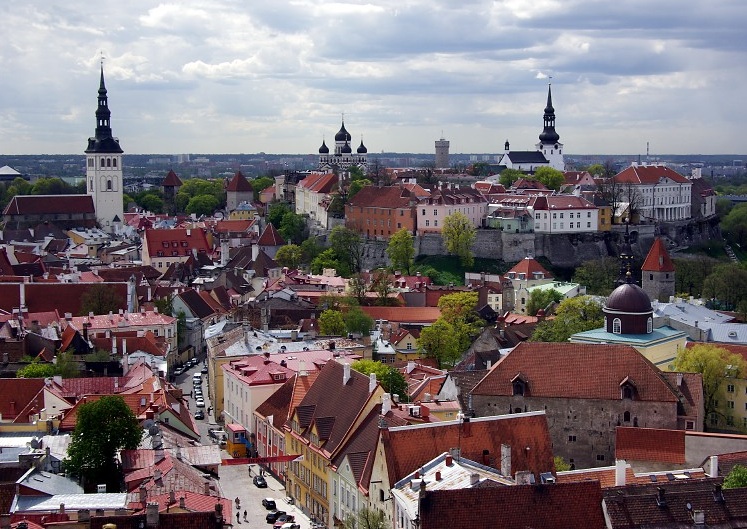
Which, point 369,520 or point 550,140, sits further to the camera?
point 550,140

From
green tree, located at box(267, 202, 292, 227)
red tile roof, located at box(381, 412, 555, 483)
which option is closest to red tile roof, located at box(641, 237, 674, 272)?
red tile roof, located at box(381, 412, 555, 483)

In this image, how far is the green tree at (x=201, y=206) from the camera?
539 ft

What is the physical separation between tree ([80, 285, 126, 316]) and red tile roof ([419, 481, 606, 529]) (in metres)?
50.0

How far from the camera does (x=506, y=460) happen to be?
3584 cm

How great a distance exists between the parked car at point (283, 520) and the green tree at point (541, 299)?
43.8m

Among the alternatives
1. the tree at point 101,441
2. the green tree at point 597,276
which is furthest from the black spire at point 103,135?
the tree at point 101,441

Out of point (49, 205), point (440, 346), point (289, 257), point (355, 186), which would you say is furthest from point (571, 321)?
point (49, 205)

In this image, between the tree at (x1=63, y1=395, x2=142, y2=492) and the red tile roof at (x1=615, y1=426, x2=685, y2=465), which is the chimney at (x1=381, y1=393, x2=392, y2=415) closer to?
the red tile roof at (x1=615, y1=426, x2=685, y2=465)

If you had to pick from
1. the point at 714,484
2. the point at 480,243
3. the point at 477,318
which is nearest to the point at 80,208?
the point at 480,243

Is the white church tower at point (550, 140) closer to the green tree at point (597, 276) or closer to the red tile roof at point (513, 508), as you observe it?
the green tree at point (597, 276)

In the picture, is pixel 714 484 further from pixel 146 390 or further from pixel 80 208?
pixel 80 208

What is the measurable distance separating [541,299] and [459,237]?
18776 mm

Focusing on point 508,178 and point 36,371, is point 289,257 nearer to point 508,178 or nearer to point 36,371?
point 508,178

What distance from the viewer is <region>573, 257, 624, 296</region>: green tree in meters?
92.2
